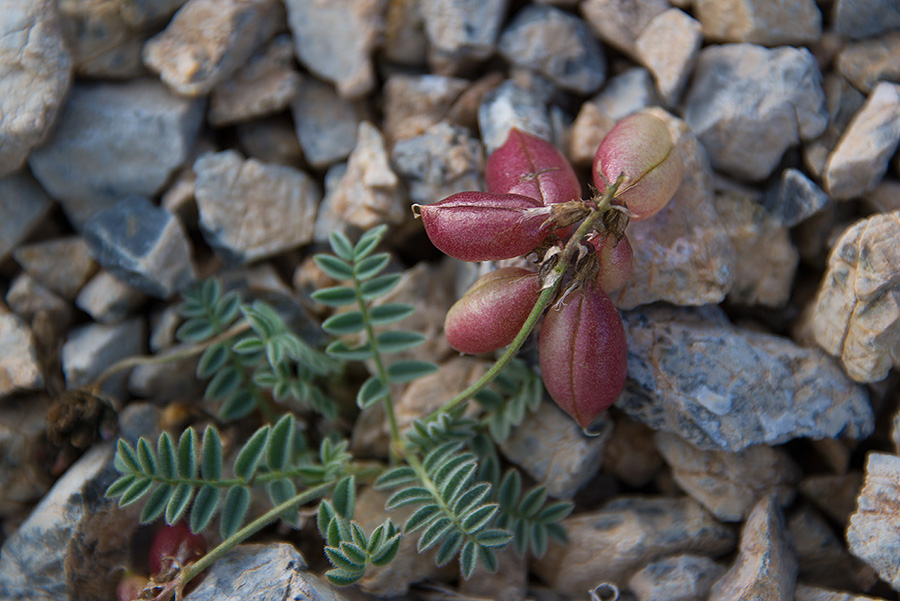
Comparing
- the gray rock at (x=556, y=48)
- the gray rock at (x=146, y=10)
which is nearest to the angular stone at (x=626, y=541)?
the gray rock at (x=556, y=48)

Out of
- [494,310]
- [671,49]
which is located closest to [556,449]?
[494,310]

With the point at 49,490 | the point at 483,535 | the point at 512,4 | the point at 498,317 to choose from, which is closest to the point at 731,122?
the point at 512,4

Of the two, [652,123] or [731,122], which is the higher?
[652,123]

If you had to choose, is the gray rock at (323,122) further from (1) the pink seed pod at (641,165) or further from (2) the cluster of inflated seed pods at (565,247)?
(1) the pink seed pod at (641,165)

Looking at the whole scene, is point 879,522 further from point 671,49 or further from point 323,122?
point 323,122

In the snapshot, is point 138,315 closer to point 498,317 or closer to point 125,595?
point 125,595

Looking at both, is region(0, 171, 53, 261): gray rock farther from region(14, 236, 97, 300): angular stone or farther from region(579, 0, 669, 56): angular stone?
region(579, 0, 669, 56): angular stone
